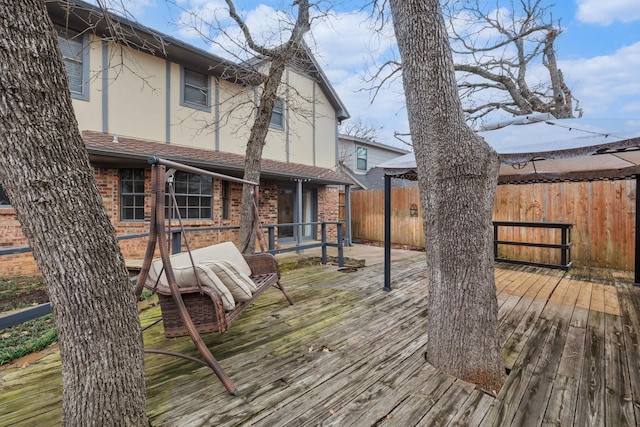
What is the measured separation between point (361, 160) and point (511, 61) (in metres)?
7.50

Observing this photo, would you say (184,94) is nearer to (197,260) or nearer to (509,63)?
(197,260)

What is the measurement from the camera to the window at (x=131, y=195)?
7.12 m

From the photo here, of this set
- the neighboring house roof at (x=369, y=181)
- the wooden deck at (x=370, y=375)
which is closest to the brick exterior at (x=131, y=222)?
the wooden deck at (x=370, y=375)

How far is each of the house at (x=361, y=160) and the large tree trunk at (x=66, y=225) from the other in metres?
13.9

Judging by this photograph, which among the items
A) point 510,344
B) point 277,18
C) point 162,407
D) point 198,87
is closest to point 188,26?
point 277,18

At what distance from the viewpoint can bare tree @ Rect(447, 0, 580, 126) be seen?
9383 millimetres

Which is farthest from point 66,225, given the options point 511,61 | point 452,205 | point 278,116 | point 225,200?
point 511,61

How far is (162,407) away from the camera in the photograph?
1.89 metres

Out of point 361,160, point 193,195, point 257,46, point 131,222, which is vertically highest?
point 257,46

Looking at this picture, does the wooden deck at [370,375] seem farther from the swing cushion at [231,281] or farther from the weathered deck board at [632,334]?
the swing cushion at [231,281]

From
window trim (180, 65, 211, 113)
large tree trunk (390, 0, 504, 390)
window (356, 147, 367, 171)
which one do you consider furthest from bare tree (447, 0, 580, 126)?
large tree trunk (390, 0, 504, 390)

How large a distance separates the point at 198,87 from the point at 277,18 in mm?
3163

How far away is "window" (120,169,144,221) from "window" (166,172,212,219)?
78cm

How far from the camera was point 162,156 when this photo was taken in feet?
21.2
